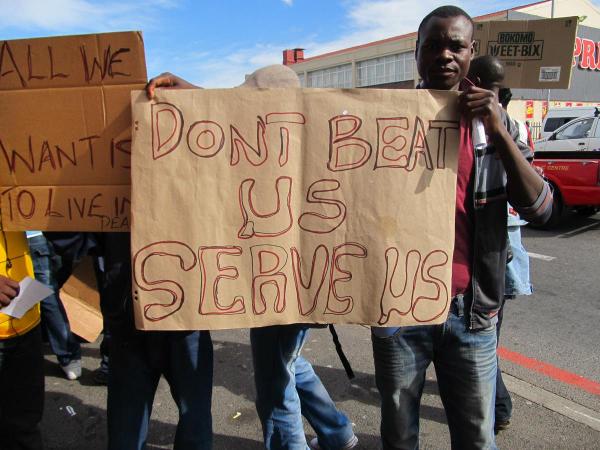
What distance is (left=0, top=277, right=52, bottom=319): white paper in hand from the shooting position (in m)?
1.76

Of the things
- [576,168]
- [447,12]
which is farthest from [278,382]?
[576,168]

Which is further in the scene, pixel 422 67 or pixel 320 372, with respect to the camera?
pixel 320 372

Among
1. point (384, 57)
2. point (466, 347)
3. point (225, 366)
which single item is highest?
point (384, 57)

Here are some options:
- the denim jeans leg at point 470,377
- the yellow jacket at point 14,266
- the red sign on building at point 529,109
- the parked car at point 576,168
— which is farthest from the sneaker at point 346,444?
the red sign on building at point 529,109

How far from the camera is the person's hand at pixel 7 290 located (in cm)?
171

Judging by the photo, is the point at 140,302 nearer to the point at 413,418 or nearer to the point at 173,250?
the point at 173,250

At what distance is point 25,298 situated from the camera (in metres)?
1.80

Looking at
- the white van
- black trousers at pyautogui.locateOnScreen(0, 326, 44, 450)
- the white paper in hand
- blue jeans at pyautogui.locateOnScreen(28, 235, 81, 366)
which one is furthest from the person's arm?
the white van

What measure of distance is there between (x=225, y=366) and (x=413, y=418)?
196cm

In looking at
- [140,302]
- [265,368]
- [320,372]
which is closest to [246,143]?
[140,302]

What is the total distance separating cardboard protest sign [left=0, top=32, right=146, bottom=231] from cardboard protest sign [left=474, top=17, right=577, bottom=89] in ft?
9.63

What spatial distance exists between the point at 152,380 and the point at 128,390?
0.29ft

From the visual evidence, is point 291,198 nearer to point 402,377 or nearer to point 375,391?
point 402,377

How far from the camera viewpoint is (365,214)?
59.8 inches
